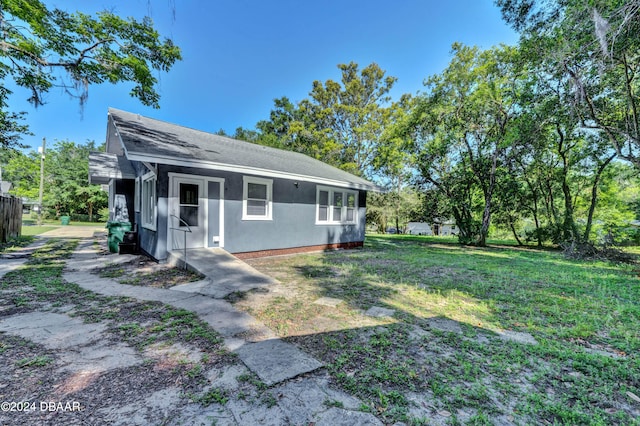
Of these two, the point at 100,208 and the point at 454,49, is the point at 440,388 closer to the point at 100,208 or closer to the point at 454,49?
the point at 454,49

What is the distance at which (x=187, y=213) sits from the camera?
22.4 ft

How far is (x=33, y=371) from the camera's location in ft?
7.29

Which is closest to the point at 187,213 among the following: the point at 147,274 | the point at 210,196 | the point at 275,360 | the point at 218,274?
the point at 210,196

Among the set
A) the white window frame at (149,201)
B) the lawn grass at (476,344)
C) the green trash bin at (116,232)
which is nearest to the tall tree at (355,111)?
the white window frame at (149,201)

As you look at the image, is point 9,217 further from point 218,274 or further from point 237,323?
point 237,323

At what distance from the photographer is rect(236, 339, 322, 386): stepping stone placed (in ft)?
7.30

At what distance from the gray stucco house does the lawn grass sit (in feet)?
9.09

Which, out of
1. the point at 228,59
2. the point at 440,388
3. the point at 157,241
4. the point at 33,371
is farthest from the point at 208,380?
the point at 228,59

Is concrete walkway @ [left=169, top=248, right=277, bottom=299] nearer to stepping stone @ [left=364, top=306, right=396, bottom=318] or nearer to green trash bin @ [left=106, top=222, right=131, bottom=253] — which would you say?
stepping stone @ [left=364, top=306, right=396, bottom=318]

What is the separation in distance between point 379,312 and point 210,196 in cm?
536

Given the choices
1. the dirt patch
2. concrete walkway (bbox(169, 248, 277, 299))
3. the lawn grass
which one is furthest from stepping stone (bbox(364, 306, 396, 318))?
the dirt patch

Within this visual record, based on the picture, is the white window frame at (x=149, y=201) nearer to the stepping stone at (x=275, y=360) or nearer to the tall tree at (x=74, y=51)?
the tall tree at (x=74, y=51)

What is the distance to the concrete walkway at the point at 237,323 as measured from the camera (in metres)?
2.35

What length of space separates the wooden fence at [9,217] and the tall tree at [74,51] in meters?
3.18
